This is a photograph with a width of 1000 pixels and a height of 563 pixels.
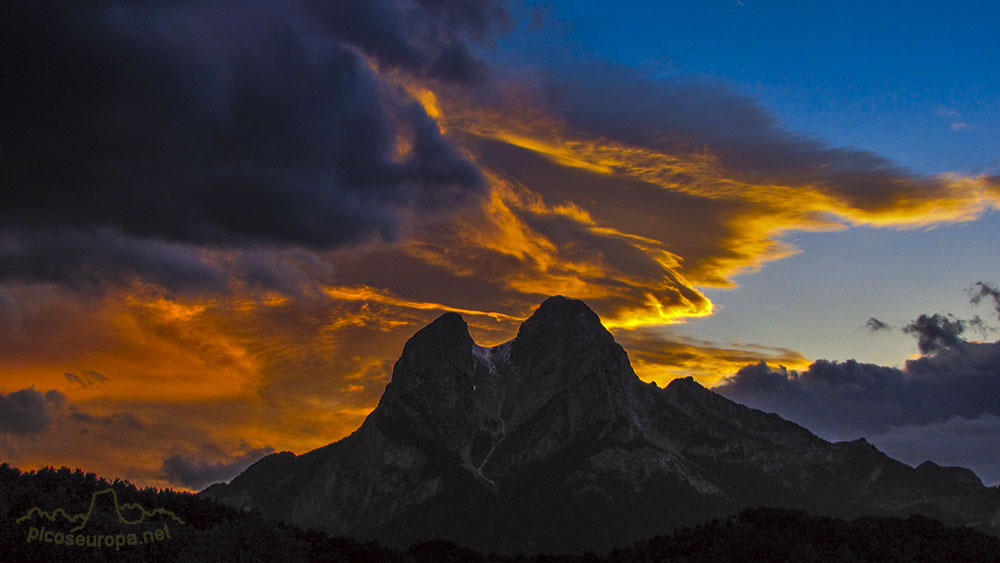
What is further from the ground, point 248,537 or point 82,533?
point 82,533

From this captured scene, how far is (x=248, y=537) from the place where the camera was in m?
81.6

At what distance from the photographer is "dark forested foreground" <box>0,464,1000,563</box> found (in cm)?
7588

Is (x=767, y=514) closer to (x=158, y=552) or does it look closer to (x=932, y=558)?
(x=932, y=558)

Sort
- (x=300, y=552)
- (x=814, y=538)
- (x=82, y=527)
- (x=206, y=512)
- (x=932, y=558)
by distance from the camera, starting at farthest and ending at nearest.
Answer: (x=814, y=538) < (x=932, y=558) < (x=206, y=512) < (x=300, y=552) < (x=82, y=527)

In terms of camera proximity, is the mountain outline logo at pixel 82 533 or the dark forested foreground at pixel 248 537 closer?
the mountain outline logo at pixel 82 533

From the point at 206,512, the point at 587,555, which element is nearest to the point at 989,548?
the point at 587,555

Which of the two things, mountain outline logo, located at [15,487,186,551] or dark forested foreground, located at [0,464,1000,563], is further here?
dark forested foreground, located at [0,464,1000,563]

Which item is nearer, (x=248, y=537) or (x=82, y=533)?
(x=82, y=533)

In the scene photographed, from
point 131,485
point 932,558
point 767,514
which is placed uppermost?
point 131,485

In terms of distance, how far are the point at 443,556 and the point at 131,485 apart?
50499 mm

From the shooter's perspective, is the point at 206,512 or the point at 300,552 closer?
the point at 300,552

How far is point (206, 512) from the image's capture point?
9775cm

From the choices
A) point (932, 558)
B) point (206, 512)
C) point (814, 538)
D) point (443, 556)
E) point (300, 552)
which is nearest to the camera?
point (300, 552)

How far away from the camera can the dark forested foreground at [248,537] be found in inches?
2987
